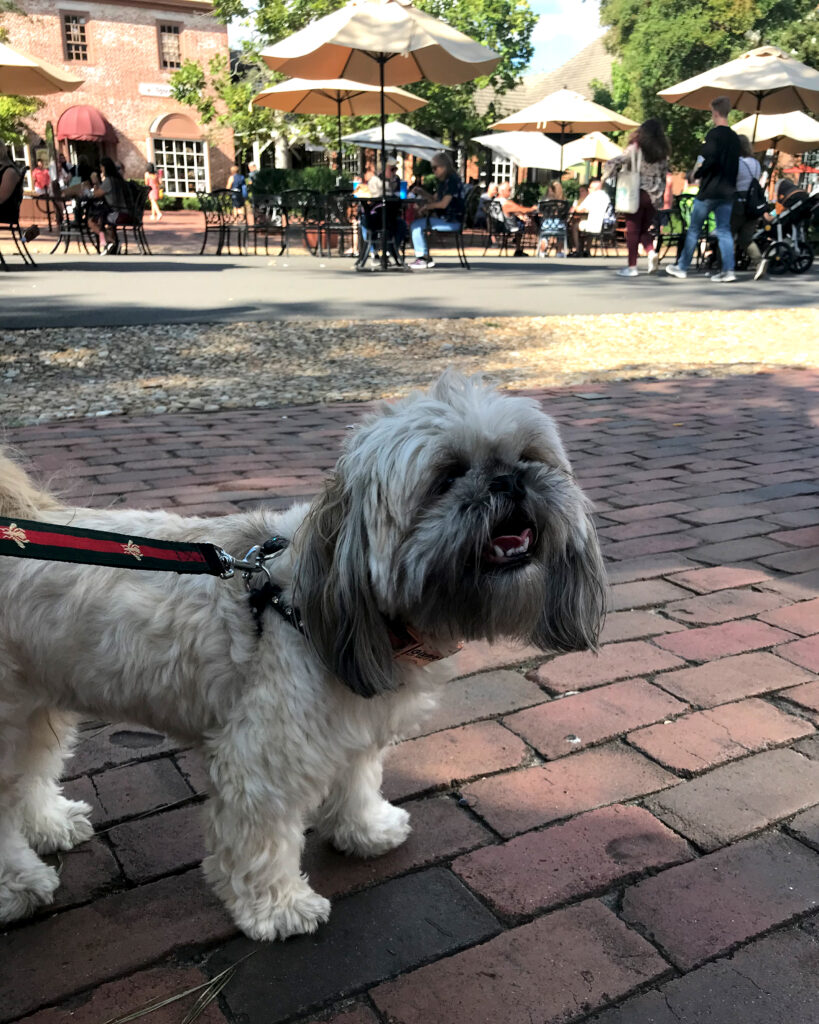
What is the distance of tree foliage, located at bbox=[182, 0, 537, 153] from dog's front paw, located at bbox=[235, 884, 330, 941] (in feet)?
110

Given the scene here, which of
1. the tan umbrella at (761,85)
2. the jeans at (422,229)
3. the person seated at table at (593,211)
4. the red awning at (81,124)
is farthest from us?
the red awning at (81,124)

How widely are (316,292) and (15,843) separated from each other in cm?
1184

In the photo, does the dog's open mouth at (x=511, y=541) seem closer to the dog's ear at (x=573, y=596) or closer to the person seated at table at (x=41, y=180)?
the dog's ear at (x=573, y=596)

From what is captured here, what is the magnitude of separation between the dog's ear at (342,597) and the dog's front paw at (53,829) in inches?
41.9

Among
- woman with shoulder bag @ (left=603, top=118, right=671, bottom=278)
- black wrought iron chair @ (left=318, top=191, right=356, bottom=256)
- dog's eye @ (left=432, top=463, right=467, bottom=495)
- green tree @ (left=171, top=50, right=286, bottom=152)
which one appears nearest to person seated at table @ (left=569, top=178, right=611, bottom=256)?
woman with shoulder bag @ (left=603, top=118, right=671, bottom=278)

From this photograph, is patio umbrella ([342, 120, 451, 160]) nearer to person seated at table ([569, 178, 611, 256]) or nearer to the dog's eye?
person seated at table ([569, 178, 611, 256])

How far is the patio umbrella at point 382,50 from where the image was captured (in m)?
14.2

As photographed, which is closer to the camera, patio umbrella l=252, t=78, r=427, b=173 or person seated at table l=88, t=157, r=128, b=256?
person seated at table l=88, t=157, r=128, b=256

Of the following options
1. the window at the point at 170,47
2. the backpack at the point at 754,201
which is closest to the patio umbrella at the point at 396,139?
the backpack at the point at 754,201

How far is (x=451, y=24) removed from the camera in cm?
3353

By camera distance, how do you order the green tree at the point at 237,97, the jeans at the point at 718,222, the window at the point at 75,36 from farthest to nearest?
the window at the point at 75,36 → the green tree at the point at 237,97 → the jeans at the point at 718,222

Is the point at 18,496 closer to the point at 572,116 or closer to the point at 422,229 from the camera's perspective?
the point at 422,229

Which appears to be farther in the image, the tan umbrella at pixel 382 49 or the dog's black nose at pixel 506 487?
the tan umbrella at pixel 382 49

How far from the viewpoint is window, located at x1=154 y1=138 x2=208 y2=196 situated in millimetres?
43750
